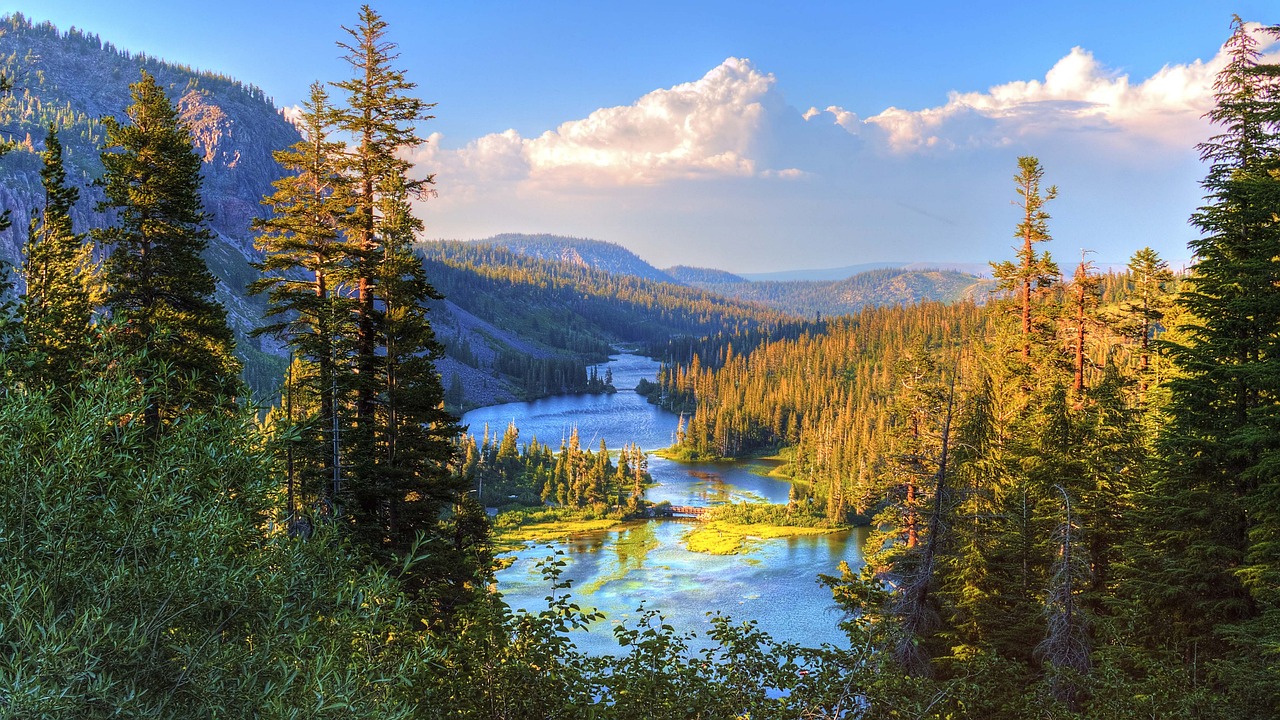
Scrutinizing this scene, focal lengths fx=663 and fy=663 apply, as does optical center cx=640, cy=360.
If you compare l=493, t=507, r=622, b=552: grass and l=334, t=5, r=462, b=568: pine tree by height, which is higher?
l=334, t=5, r=462, b=568: pine tree

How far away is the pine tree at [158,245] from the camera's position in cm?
1802

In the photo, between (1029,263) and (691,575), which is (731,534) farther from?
(1029,263)

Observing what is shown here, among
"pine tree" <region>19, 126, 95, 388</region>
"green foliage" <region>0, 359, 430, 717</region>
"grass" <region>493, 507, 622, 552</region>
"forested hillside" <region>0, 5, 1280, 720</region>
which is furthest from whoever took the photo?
"grass" <region>493, 507, 622, 552</region>

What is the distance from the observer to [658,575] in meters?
54.2

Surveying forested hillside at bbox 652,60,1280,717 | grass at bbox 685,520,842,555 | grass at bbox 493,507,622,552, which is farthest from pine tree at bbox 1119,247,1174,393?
grass at bbox 493,507,622,552

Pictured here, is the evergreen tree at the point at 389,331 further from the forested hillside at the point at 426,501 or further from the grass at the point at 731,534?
the grass at the point at 731,534

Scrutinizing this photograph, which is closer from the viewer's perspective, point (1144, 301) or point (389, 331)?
point (389, 331)

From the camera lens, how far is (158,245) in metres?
18.9

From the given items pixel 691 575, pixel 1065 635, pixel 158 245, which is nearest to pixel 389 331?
pixel 158 245

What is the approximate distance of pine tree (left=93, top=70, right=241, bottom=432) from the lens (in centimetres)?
1802

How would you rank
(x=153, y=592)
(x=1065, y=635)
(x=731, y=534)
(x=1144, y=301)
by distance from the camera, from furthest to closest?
(x=731, y=534), (x=1144, y=301), (x=1065, y=635), (x=153, y=592)

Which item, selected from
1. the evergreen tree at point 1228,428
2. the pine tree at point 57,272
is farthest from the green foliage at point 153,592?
the evergreen tree at point 1228,428

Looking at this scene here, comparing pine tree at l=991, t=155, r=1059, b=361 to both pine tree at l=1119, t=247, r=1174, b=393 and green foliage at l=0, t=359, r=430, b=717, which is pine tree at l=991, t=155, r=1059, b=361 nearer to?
pine tree at l=1119, t=247, r=1174, b=393

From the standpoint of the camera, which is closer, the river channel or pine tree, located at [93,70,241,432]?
pine tree, located at [93,70,241,432]
